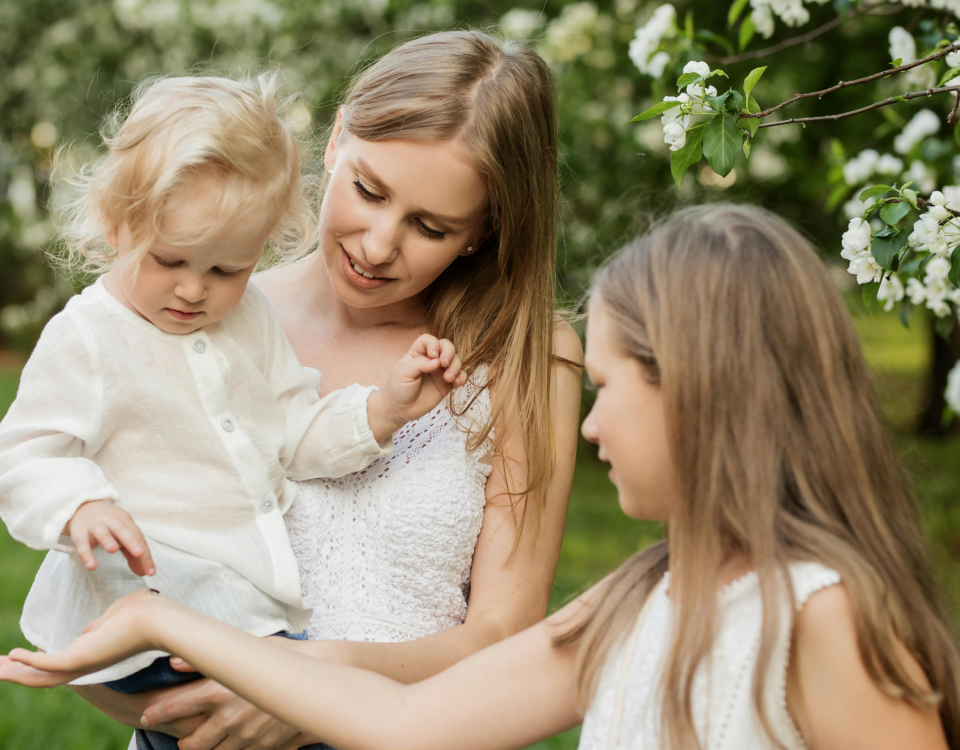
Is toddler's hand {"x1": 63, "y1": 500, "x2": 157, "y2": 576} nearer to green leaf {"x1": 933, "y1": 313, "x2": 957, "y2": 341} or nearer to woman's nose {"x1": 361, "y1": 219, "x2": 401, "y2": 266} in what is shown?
woman's nose {"x1": 361, "y1": 219, "x2": 401, "y2": 266}

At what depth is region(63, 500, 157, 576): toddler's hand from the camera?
1675mm

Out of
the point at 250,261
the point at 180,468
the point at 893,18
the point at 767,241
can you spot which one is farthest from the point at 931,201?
the point at 893,18

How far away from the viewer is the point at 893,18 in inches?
257

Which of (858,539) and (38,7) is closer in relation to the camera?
(858,539)

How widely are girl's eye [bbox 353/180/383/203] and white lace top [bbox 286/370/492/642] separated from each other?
60 centimetres

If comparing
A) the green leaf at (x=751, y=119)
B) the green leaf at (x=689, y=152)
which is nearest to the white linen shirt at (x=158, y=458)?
the green leaf at (x=689, y=152)

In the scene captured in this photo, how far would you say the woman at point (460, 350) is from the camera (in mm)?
2195

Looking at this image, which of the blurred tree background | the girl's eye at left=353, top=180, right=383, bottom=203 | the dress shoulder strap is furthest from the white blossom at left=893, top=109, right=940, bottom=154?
the dress shoulder strap

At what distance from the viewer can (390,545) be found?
224cm

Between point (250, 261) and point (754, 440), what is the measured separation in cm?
105

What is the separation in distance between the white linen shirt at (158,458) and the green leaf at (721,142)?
3.04ft

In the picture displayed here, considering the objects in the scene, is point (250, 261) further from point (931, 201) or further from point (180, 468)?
point (931, 201)

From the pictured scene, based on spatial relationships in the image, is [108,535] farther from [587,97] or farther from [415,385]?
[587,97]

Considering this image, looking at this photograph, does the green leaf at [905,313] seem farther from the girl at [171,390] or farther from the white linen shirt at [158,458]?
the white linen shirt at [158,458]
